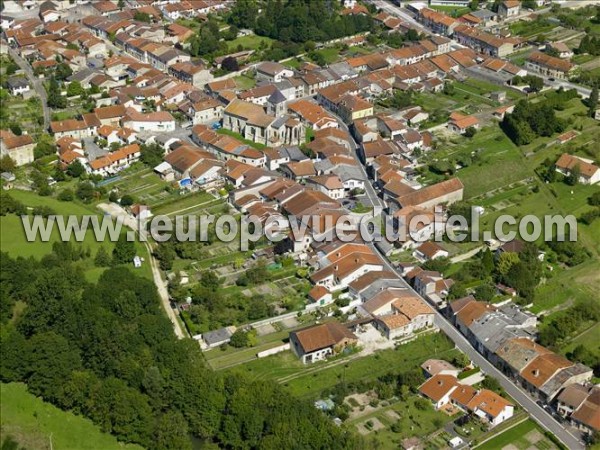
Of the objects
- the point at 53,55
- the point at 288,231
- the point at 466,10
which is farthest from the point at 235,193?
the point at 466,10

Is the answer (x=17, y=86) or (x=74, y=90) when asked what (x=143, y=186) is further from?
(x=17, y=86)

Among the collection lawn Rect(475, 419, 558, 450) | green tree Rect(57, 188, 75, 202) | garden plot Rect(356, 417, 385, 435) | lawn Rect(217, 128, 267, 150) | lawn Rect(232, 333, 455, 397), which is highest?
lawn Rect(475, 419, 558, 450)

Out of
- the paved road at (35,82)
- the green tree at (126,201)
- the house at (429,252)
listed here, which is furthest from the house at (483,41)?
the green tree at (126,201)

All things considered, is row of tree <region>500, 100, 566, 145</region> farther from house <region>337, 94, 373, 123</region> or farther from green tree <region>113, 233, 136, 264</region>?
green tree <region>113, 233, 136, 264</region>

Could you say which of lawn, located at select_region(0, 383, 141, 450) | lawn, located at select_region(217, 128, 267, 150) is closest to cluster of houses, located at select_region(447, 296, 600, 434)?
lawn, located at select_region(0, 383, 141, 450)

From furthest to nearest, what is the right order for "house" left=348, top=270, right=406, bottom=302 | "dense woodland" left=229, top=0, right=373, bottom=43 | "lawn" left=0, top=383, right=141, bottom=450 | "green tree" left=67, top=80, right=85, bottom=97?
"dense woodland" left=229, top=0, right=373, bottom=43 < "green tree" left=67, top=80, right=85, bottom=97 < "house" left=348, top=270, right=406, bottom=302 < "lawn" left=0, top=383, right=141, bottom=450

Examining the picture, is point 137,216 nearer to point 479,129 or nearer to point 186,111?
point 186,111
